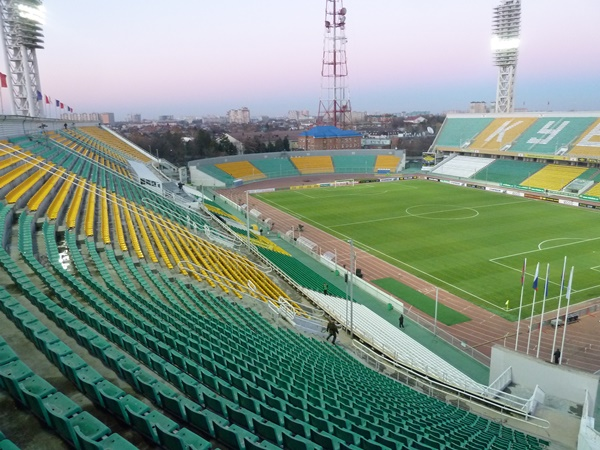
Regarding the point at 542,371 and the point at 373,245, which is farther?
the point at 373,245

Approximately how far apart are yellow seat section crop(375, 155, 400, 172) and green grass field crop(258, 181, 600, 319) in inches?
702

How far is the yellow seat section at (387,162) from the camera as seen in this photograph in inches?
3041

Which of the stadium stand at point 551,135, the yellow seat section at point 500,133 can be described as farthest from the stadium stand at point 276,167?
the stadium stand at point 551,135

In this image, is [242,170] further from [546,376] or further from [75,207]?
[546,376]

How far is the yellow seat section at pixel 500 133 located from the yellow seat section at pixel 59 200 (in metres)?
61.4

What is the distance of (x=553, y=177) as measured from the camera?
2183 inches

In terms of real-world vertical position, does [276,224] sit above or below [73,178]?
below

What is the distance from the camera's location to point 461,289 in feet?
81.5

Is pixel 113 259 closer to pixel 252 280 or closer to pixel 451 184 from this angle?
pixel 252 280

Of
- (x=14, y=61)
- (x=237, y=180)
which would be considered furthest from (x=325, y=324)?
(x=237, y=180)

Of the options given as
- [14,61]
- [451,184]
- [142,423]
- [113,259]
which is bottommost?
[451,184]

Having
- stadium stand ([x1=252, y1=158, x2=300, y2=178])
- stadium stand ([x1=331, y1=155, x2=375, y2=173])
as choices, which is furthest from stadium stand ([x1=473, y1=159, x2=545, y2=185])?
stadium stand ([x1=252, y1=158, x2=300, y2=178])

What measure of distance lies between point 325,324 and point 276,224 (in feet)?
82.8

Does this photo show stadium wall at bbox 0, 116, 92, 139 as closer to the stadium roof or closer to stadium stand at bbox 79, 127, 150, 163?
stadium stand at bbox 79, 127, 150, 163
